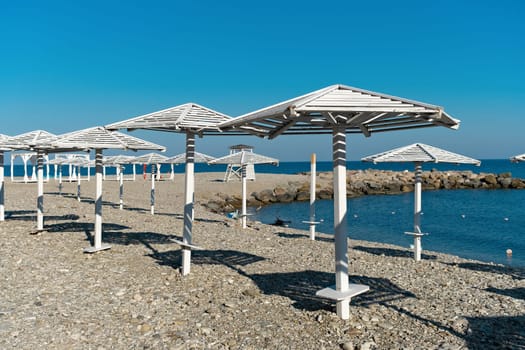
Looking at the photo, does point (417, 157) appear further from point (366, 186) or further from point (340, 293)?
point (366, 186)

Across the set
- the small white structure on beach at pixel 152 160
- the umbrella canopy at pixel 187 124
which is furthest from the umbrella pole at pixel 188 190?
the small white structure on beach at pixel 152 160

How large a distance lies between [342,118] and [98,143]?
16.6 feet

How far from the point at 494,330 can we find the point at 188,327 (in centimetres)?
371

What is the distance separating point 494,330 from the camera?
5.14 m

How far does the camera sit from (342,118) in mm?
5430

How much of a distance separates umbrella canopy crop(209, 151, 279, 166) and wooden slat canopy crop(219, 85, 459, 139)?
8.45 m

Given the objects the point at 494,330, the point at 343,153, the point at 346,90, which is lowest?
the point at 494,330

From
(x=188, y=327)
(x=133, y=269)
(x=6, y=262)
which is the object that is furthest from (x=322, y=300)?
(x=6, y=262)

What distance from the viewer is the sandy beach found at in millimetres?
4699

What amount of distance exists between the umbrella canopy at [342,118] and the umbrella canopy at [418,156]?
3.37 meters

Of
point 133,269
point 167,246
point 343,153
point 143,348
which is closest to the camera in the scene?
point 143,348

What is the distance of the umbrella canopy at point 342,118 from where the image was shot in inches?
172

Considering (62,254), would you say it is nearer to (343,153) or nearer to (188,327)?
(188,327)

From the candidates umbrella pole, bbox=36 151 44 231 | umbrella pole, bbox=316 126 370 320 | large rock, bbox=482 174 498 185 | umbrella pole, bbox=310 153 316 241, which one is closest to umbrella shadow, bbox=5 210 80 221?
umbrella pole, bbox=36 151 44 231
